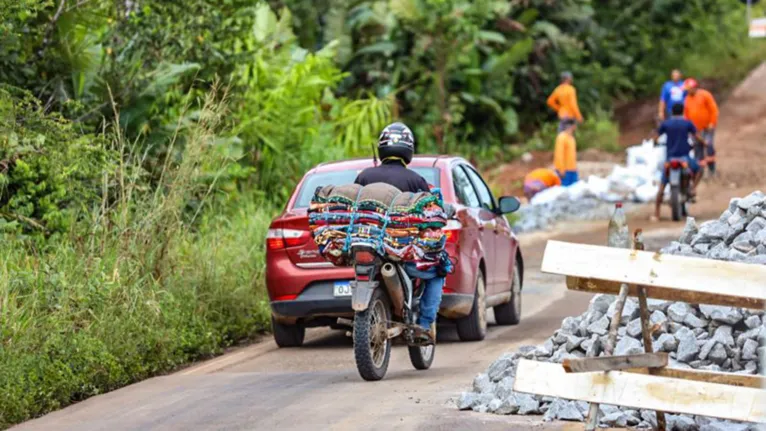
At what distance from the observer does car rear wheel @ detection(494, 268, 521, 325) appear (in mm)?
15164

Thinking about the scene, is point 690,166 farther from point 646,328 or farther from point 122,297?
point 646,328

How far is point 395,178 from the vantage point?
36.9 ft

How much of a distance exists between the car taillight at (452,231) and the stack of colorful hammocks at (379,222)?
5.88 ft

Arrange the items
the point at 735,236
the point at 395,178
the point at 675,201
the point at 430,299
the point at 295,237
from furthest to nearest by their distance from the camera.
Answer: the point at 675,201
the point at 295,237
the point at 430,299
the point at 395,178
the point at 735,236

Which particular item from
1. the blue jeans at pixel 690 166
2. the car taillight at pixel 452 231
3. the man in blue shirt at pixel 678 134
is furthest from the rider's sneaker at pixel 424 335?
the blue jeans at pixel 690 166

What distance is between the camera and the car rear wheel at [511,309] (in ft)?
49.8

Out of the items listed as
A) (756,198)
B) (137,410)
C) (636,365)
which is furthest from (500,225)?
(636,365)

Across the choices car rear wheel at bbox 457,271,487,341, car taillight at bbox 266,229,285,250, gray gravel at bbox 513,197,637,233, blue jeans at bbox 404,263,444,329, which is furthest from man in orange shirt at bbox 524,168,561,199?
blue jeans at bbox 404,263,444,329

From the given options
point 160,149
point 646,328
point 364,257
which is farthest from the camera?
point 160,149

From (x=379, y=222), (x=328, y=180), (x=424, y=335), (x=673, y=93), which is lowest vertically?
(x=424, y=335)

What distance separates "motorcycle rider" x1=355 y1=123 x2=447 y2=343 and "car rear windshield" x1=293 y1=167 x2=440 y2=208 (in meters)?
1.91

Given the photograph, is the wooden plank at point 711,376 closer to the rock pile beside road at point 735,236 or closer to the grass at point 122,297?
the rock pile beside road at point 735,236

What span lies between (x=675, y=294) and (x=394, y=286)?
322 centimetres

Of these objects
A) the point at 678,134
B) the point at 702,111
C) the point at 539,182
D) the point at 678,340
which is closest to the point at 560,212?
the point at 539,182
